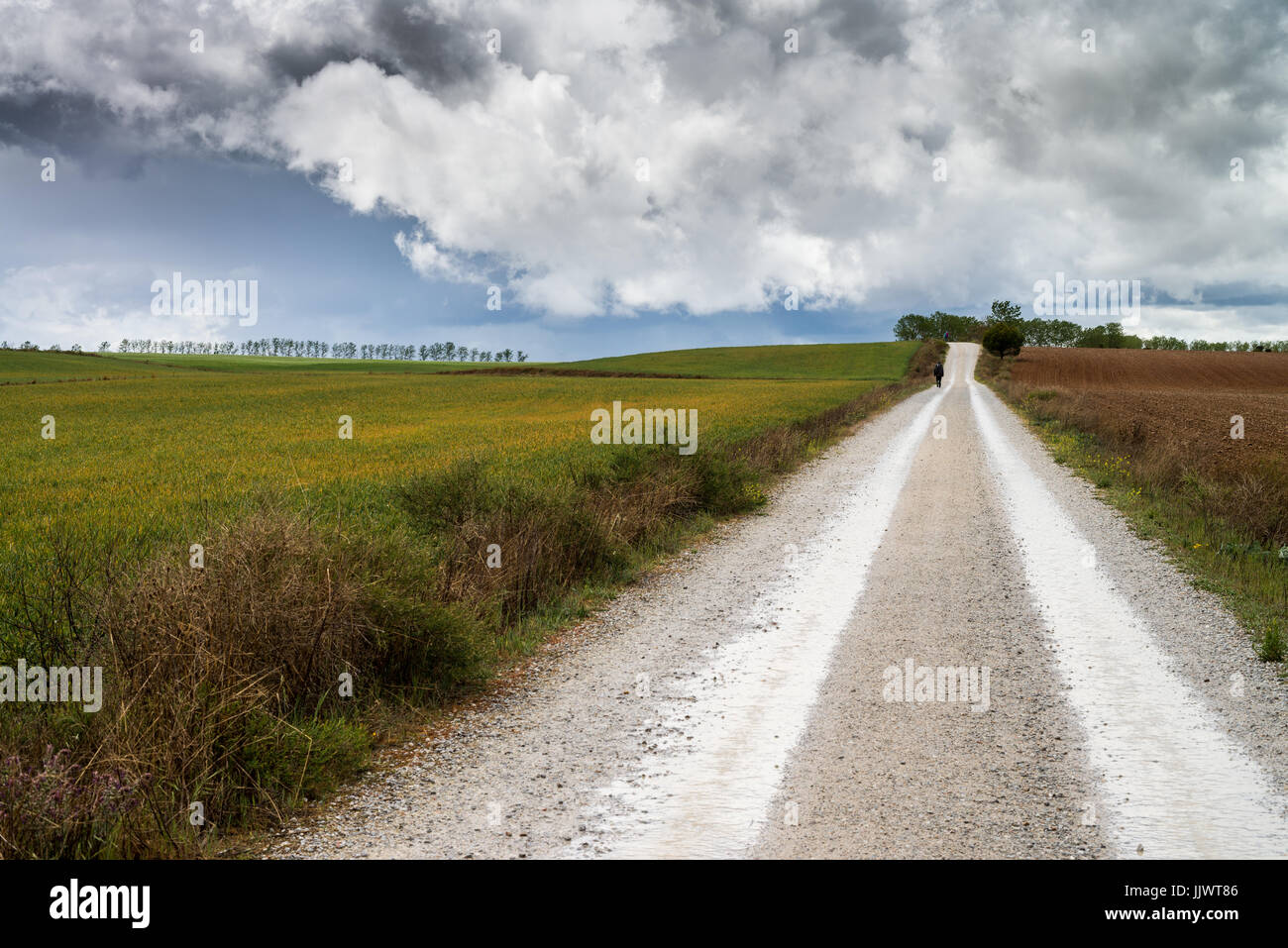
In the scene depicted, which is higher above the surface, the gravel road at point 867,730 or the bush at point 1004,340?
the bush at point 1004,340

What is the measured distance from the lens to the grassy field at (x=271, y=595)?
4.84 metres

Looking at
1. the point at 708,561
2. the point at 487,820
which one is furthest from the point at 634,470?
the point at 487,820

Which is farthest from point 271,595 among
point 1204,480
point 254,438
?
point 254,438

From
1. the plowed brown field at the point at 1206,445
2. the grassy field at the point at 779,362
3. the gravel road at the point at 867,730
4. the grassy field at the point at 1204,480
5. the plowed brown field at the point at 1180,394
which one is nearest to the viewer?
the gravel road at the point at 867,730

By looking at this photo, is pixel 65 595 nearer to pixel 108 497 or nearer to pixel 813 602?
pixel 813 602

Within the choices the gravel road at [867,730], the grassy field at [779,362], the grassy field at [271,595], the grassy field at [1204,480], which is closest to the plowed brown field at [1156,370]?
the grassy field at [779,362]

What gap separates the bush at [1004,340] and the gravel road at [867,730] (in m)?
103

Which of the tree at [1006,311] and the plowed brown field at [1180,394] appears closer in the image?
the plowed brown field at [1180,394]

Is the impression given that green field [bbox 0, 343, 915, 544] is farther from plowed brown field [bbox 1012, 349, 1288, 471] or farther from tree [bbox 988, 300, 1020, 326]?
tree [bbox 988, 300, 1020, 326]

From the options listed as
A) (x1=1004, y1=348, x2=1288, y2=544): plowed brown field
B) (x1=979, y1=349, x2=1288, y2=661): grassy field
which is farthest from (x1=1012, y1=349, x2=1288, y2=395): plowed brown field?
(x1=979, y1=349, x2=1288, y2=661): grassy field

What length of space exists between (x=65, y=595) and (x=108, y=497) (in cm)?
1011

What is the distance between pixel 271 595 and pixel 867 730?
14.5 ft

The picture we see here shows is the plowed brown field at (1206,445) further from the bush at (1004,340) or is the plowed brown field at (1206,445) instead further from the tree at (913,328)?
the tree at (913,328)

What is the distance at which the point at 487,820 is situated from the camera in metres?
4.80
